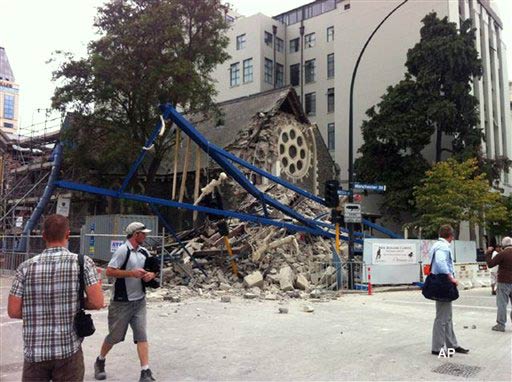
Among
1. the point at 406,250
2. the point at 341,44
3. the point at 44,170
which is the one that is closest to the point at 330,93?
the point at 341,44

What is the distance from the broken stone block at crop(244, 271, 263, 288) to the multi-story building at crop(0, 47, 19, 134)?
25.6m

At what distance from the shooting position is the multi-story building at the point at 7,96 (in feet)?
131

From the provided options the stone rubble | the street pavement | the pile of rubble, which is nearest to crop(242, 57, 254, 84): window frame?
the pile of rubble

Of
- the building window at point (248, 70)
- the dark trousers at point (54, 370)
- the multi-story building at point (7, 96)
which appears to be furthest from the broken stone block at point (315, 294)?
the building window at point (248, 70)

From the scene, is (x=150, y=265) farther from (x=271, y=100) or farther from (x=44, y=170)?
(x=44, y=170)

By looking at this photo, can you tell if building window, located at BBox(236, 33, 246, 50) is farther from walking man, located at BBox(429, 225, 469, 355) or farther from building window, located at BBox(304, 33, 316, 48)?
walking man, located at BBox(429, 225, 469, 355)

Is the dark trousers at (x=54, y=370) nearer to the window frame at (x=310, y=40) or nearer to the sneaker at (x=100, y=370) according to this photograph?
the sneaker at (x=100, y=370)

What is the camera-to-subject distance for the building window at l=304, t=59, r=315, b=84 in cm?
5601

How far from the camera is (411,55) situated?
37469 mm

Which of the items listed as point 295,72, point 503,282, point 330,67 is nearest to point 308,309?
point 503,282

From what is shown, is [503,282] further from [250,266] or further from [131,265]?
[250,266]

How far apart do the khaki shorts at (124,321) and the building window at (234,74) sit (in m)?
53.0

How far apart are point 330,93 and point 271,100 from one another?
24.1 meters

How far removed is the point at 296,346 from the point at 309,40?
52620 millimetres
